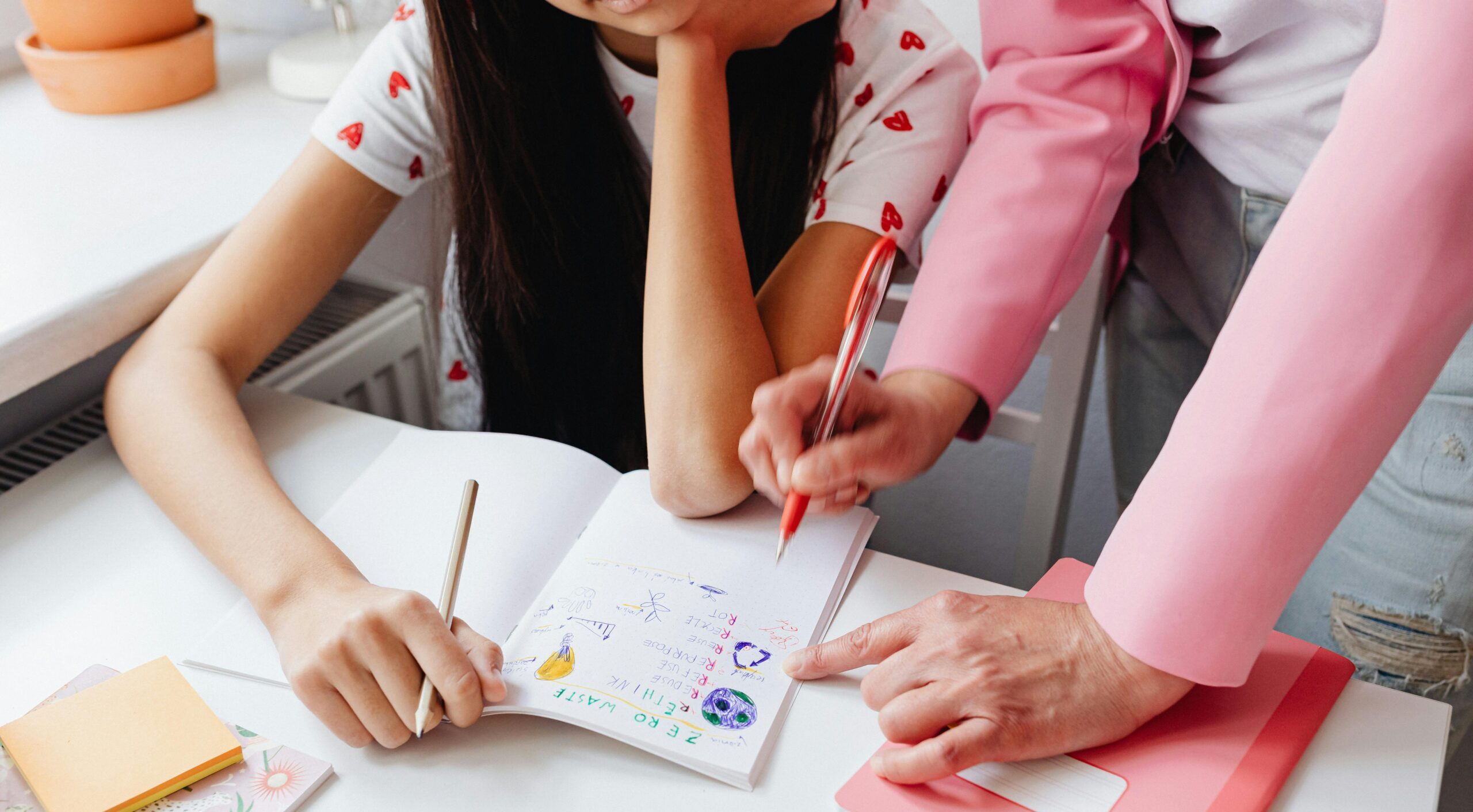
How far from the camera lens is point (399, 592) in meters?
0.58

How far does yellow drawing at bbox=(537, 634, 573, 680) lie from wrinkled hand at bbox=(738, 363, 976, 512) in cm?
15

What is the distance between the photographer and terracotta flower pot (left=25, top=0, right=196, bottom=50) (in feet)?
3.41

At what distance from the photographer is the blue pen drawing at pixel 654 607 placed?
604 mm

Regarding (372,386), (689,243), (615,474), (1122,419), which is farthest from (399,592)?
(1122,419)

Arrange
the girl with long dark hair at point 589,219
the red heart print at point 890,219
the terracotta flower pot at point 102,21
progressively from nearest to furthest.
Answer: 1. the girl with long dark hair at point 589,219
2. the red heart print at point 890,219
3. the terracotta flower pot at point 102,21

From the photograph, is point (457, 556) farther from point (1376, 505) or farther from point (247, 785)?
point (1376, 505)

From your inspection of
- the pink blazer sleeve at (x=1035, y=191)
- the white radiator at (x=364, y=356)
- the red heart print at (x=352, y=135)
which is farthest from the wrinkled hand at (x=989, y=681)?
the white radiator at (x=364, y=356)

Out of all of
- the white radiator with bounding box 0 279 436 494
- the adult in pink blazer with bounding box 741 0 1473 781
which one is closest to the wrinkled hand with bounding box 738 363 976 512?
the adult in pink blazer with bounding box 741 0 1473 781

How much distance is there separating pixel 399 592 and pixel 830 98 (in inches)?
21.3

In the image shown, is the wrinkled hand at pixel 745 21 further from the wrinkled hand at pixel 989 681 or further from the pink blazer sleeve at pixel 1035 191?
the wrinkled hand at pixel 989 681

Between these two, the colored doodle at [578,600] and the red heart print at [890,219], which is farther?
the red heart print at [890,219]

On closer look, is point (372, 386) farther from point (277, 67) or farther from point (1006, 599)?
point (1006, 599)

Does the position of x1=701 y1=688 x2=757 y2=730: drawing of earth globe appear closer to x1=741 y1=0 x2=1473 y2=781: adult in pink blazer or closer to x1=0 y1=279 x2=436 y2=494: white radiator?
x1=741 y1=0 x2=1473 y2=781: adult in pink blazer

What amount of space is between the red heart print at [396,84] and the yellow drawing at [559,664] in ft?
A: 1.81
